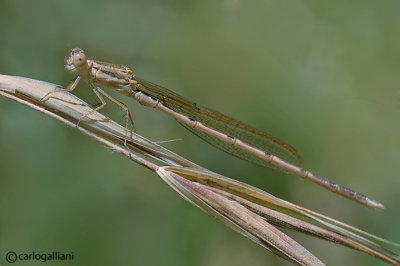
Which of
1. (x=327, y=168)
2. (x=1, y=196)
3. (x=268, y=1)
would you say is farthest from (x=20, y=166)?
(x=268, y=1)

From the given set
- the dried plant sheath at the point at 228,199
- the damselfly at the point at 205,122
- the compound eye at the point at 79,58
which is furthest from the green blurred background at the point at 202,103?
the dried plant sheath at the point at 228,199

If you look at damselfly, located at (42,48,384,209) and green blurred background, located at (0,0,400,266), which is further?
damselfly, located at (42,48,384,209)

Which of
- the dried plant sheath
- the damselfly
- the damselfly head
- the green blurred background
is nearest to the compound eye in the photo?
the damselfly head

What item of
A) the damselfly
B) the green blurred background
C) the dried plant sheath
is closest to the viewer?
the dried plant sheath

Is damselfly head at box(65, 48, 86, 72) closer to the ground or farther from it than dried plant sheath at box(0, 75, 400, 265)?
farther from it

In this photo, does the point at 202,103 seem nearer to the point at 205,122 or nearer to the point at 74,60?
the point at 205,122

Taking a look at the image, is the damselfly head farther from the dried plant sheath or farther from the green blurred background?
the dried plant sheath

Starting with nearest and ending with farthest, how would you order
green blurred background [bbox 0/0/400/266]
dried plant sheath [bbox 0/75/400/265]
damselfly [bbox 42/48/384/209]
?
dried plant sheath [bbox 0/75/400/265]
green blurred background [bbox 0/0/400/266]
damselfly [bbox 42/48/384/209]

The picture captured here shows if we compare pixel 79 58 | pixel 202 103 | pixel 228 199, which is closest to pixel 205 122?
pixel 202 103
